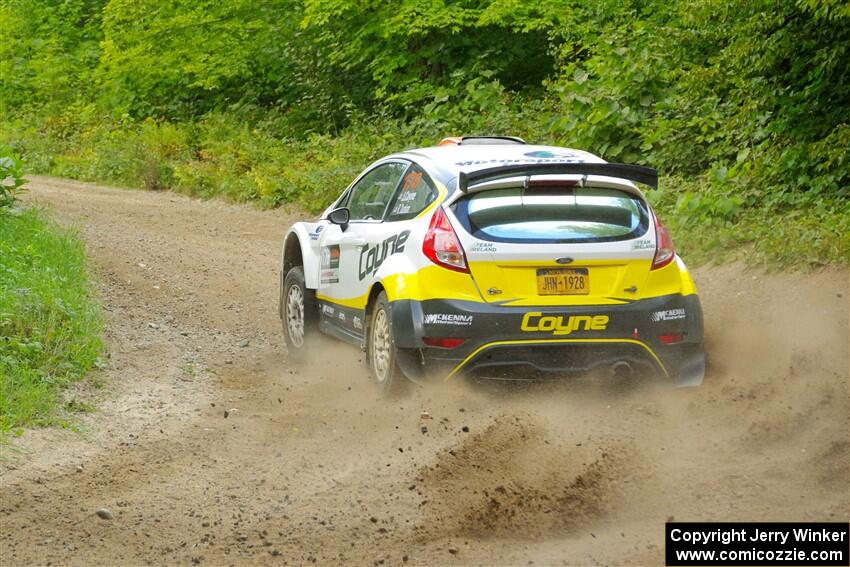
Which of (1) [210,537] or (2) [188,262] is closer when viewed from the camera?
(1) [210,537]

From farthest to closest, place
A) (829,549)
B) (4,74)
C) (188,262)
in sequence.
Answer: (4,74) < (188,262) < (829,549)

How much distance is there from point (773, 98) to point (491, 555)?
28.0ft

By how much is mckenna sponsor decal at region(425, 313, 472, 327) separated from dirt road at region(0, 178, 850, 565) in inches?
18.1

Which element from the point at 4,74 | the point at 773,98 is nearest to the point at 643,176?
the point at 773,98

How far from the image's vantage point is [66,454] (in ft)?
23.9

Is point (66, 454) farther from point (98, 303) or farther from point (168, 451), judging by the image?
point (98, 303)

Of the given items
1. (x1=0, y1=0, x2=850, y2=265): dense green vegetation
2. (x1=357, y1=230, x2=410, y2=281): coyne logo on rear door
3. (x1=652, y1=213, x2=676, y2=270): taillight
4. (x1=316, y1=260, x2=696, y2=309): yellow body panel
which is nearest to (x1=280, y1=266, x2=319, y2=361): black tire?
(x1=357, y1=230, x2=410, y2=281): coyne logo on rear door

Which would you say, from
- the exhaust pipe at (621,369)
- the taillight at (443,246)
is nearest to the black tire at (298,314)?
the taillight at (443,246)

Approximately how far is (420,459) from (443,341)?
101 centimetres

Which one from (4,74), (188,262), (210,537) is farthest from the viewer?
(4,74)

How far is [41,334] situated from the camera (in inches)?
357

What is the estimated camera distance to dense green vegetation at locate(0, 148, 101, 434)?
8.04 meters

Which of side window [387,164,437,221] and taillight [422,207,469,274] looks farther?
side window [387,164,437,221]

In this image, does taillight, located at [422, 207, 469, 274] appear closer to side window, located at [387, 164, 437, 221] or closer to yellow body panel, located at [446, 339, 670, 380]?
side window, located at [387, 164, 437, 221]
